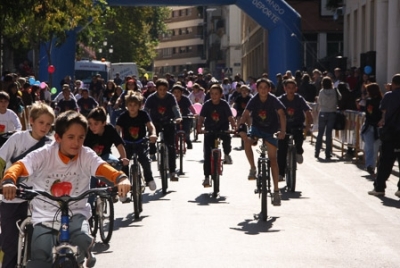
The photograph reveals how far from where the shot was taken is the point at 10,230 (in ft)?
29.6

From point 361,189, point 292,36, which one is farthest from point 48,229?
point 292,36

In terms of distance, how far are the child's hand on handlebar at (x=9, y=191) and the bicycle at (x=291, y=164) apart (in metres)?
11.1

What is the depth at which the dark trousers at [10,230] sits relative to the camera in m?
8.95

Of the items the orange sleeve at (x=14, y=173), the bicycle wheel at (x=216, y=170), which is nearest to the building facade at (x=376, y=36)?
the bicycle wheel at (x=216, y=170)

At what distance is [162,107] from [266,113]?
11.7 feet

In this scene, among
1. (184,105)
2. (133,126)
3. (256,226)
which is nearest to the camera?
(256,226)

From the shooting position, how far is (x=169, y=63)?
177 meters

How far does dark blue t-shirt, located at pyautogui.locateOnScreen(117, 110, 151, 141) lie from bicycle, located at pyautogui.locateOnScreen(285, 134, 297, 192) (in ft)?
10.6

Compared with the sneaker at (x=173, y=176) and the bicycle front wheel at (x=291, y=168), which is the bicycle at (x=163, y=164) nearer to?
the sneaker at (x=173, y=176)

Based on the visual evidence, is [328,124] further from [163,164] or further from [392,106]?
[163,164]

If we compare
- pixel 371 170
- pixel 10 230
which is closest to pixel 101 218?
pixel 10 230

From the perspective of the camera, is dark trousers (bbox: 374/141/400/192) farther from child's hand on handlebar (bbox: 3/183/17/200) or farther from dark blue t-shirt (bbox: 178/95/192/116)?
child's hand on handlebar (bbox: 3/183/17/200)

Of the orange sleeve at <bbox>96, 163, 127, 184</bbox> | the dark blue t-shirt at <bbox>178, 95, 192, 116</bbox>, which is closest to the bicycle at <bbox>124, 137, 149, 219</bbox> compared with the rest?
the orange sleeve at <bbox>96, 163, 127, 184</bbox>

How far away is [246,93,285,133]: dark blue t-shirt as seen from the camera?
53.2 feet
